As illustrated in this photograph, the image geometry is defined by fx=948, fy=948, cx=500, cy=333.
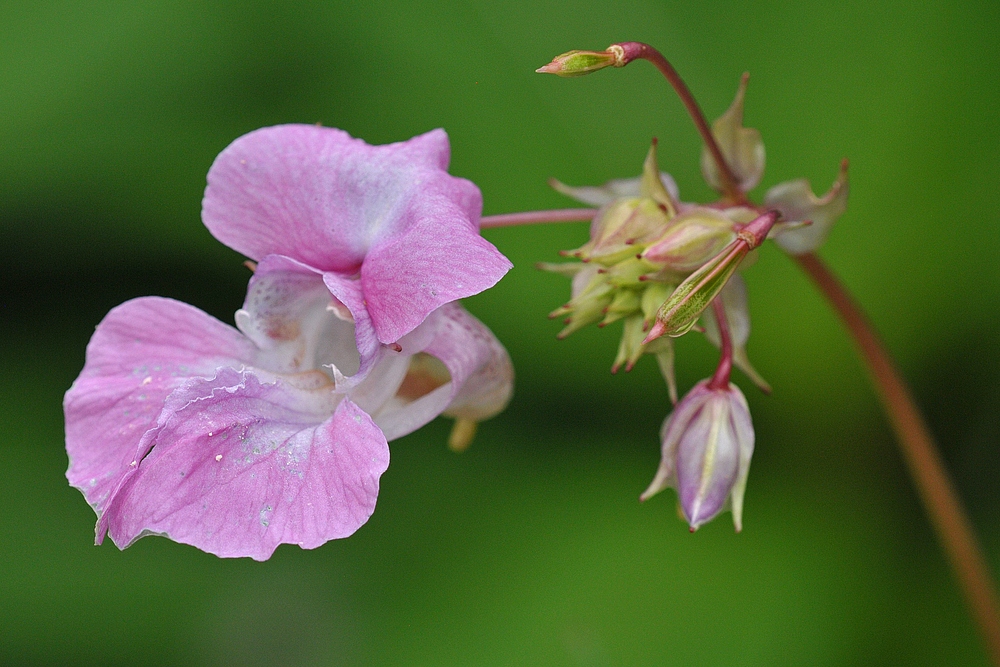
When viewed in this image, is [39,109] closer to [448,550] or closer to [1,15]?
[1,15]

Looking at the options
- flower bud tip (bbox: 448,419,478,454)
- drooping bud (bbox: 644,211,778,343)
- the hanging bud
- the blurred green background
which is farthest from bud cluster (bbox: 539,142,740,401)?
the blurred green background

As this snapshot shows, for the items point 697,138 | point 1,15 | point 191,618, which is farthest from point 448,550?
point 1,15

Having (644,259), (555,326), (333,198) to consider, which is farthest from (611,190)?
(555,326)

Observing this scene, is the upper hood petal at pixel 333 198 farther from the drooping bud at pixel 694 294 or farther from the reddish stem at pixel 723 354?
the reddish stem at pixel 723 354

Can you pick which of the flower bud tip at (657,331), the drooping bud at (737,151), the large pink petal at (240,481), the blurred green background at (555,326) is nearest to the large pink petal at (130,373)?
the large pink petal at (240,481)

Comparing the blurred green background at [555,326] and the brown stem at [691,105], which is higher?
the brown stem at [691,105]

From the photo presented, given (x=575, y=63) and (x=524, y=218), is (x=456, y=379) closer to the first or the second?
(x=524, y=218)
